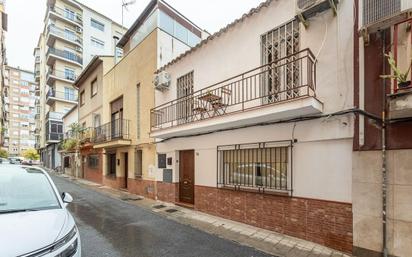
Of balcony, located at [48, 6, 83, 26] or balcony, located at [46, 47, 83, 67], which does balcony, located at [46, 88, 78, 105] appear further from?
balcony, located at [48, 6, 83, 26]

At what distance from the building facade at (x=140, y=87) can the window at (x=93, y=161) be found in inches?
113

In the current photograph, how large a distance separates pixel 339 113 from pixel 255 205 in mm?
3228

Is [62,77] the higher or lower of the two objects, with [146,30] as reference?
higher

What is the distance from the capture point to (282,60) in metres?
6.15

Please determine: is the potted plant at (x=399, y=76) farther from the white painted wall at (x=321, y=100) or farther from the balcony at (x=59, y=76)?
the balcony at (x=59, y=76)

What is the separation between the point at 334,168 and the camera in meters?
5.11

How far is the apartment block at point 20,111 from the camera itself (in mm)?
67312

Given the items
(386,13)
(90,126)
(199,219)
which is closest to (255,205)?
(199,219)

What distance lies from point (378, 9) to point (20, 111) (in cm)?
8861

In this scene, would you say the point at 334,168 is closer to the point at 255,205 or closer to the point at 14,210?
the point at 255,205

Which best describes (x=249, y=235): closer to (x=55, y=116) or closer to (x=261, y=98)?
(x=261, y=98)

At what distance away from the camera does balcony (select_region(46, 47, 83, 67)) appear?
32938 millimetres

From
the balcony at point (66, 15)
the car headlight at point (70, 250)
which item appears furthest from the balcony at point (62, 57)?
the car headlight at point (70, 250)

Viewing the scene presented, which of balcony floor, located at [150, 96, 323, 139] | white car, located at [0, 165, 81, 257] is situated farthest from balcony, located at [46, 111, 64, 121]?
white car, located at [0, 165, 81, 257]
